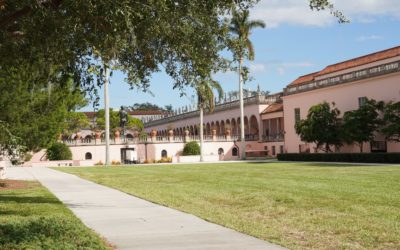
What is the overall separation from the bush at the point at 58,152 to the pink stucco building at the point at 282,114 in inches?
281

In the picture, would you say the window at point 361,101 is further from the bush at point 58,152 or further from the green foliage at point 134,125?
the green foliage at point 134,125

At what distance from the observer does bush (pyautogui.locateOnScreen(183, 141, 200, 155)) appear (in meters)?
79.9

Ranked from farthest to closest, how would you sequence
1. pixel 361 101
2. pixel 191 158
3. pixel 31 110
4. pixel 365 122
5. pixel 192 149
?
1. pixel 192 149
2. pixel 191 158
3. pixel 361 101
4. pixel 365 122
5. pixel 31 110

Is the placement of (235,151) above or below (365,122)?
below

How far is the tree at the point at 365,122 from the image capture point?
5256cm

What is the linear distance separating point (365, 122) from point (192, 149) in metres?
32.0

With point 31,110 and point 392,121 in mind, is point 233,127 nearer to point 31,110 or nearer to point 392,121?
point 392,121

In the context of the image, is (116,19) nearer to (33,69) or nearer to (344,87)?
(33,69)

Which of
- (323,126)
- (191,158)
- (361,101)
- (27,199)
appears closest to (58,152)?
(191,158)

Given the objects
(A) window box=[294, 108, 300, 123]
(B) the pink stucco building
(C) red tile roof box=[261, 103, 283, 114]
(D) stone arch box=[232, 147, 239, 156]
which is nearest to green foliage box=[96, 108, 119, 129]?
(B) the pink stucco building

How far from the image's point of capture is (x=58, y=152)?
240ft

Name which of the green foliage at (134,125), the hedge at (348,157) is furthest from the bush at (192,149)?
the green foliage at (134,125)

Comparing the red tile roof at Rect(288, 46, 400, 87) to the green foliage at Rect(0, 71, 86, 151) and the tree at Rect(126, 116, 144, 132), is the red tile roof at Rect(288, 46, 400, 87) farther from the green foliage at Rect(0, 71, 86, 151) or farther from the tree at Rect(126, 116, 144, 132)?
the tree at Rect(126, 116, 144, 132)

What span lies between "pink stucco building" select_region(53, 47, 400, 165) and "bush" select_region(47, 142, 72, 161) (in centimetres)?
713
